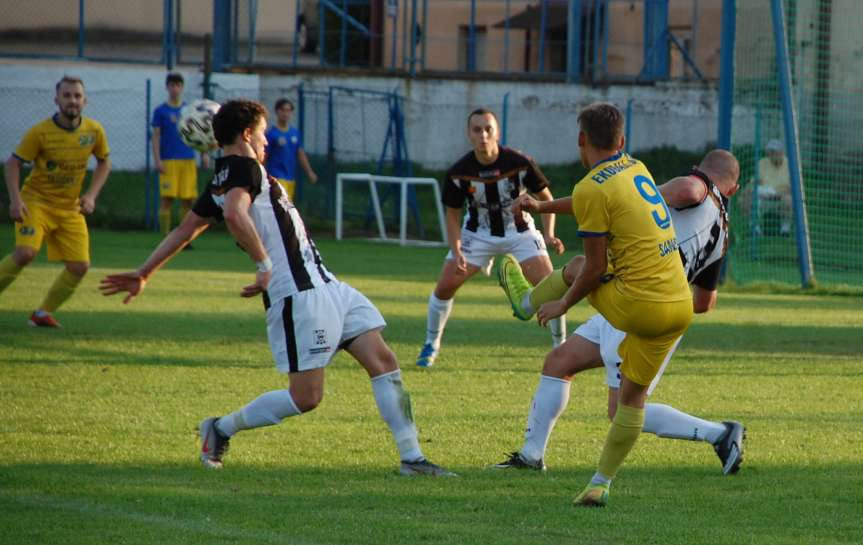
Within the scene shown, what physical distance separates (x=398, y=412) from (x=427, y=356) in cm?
405

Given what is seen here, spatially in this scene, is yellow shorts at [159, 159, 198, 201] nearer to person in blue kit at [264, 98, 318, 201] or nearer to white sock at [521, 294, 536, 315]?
person in blue kit at [264, 98, 318, 201]

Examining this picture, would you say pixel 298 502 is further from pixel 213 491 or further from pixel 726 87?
pixel 726 87

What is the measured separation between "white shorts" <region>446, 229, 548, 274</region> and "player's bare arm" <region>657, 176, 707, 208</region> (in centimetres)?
439

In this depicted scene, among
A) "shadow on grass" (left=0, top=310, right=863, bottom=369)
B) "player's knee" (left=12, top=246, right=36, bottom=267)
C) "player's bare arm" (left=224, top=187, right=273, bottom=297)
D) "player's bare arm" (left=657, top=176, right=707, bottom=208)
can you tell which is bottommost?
"shadow on grass" (left=0, top=310, right=863, bottom=369)

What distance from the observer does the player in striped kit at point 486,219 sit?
10.5 meters

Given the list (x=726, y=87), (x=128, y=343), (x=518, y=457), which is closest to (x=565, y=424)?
(x=518, y=457)

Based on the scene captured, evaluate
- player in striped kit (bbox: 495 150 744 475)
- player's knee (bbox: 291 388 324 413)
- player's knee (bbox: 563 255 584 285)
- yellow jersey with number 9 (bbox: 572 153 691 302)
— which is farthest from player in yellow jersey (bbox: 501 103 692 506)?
player's knee (bbox: 291 388 324 413)

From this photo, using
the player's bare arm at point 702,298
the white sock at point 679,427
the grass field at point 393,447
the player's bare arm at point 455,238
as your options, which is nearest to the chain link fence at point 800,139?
the grass field at point 393,447

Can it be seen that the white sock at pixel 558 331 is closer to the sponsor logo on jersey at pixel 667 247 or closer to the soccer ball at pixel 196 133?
the soccer ball at pixel 196 133

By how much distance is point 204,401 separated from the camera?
29.5ft

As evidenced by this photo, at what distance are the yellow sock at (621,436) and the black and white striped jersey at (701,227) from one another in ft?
3.16

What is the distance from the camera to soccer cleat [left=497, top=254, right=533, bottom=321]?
279 inches

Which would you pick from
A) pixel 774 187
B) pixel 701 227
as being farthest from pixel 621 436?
pixel 774 187

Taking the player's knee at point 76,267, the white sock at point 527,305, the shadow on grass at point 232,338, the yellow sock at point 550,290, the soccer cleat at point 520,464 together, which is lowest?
the shadow on grass at point 232,338
